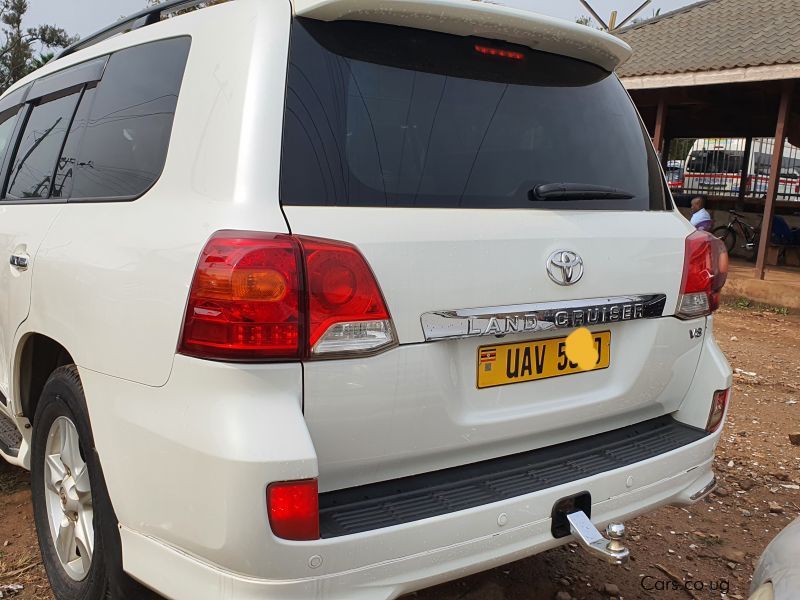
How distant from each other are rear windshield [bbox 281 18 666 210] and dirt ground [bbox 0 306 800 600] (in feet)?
4.90

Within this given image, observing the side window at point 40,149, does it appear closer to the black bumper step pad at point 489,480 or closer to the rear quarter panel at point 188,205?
the rear quarter panel at point 188,205

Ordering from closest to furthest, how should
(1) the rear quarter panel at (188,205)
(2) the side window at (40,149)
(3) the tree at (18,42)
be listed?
(1) the rear quarter panel at (188,205) → (2) the side window at (40,149) → (3) the tree at (18,42)

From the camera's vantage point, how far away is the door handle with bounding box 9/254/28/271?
240 cm

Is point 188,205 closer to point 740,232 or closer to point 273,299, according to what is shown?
point 273,299

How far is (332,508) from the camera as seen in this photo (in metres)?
1.68

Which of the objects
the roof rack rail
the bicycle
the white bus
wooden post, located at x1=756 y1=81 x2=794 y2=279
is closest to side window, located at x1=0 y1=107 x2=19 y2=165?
the roof rack rail

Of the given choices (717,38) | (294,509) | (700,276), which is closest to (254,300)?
(294,509)

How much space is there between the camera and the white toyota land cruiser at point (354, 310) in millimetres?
1572

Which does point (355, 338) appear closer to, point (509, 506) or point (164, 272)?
point (164, 272)

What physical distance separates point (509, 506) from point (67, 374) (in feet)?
4.42

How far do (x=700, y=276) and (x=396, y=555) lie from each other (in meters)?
1.41

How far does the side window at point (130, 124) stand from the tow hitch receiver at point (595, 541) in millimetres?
1499

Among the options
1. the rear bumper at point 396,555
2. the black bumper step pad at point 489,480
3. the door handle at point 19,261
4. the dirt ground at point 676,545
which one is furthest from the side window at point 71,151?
the black bumper step pad at point 489,480

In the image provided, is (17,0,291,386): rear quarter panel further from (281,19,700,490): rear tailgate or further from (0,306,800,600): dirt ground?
(0,306,800,600): dirt ground
